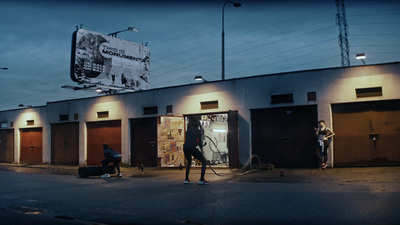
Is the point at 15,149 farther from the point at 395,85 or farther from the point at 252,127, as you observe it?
the point at 395,85

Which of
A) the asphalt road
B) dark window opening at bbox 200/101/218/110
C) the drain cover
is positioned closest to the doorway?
dark window opening at bbox 200/101/218/110

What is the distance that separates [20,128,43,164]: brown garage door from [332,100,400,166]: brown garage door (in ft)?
70.6

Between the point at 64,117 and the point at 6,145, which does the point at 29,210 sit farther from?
the point at 6,145

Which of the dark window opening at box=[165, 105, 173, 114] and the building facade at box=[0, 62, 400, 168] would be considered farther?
the dark window opening at box=[165, 105, 173, 114]

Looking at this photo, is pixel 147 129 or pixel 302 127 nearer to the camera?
pixel 302 127

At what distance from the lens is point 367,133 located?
1597cm

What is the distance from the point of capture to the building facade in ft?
52.0

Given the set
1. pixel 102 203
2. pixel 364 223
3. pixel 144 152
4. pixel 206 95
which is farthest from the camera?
pixel 144 152

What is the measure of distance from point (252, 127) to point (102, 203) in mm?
10999

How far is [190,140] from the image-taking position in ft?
38.1

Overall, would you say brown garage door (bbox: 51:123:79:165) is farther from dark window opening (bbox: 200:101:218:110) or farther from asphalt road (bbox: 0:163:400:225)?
asphalt road (bbox: 0:163:400:225)

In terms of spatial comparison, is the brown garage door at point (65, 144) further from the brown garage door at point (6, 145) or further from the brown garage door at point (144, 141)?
the brown garage door at point (6, 145)

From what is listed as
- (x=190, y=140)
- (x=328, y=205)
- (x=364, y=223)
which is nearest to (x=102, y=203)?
(x=190, y=140)

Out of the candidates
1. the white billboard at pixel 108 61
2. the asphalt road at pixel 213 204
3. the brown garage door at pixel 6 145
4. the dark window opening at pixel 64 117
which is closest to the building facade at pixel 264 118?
the dark window opening at pixel 64 117
